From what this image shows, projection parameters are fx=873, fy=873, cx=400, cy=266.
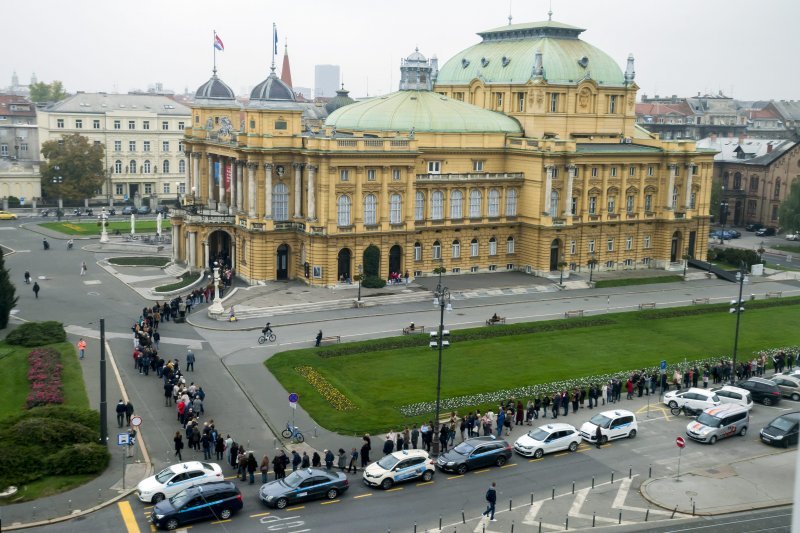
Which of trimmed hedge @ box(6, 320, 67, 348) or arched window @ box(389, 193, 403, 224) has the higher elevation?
arched window @ box(389, 193, 403, 224)

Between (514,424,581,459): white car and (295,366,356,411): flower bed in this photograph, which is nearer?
(514,424,581,459): white car

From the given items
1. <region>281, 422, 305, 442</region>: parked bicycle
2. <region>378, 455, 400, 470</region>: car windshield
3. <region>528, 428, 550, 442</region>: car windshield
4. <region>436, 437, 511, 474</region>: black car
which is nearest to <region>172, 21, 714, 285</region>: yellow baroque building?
<region>281, 422, 305, 442</region>: parked bicycle

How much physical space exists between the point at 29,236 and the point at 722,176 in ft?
325

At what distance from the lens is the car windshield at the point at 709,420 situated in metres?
45.2

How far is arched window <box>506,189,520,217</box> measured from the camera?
88812 mm

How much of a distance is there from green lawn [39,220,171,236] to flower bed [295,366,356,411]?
63.6 metres

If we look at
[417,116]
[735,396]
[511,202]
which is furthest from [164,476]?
[511,202]

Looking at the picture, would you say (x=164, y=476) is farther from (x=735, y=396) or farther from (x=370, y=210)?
(x=370, y=210)

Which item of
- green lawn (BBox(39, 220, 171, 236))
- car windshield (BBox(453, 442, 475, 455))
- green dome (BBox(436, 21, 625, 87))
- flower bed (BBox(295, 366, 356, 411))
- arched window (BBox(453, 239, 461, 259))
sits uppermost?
green dome (BBox(436, 21, 625, 87))

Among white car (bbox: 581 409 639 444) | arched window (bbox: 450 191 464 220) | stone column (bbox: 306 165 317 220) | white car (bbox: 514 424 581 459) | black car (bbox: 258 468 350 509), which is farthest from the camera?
arched window (bbox: 450 191 464 220)

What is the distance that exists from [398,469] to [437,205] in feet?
160

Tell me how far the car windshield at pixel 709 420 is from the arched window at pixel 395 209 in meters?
40.4

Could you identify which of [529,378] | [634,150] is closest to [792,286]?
[634,150]

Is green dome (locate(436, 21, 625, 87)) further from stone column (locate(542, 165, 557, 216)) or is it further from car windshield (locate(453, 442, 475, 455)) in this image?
car windshield (locate(453, 442, 475, 455))
